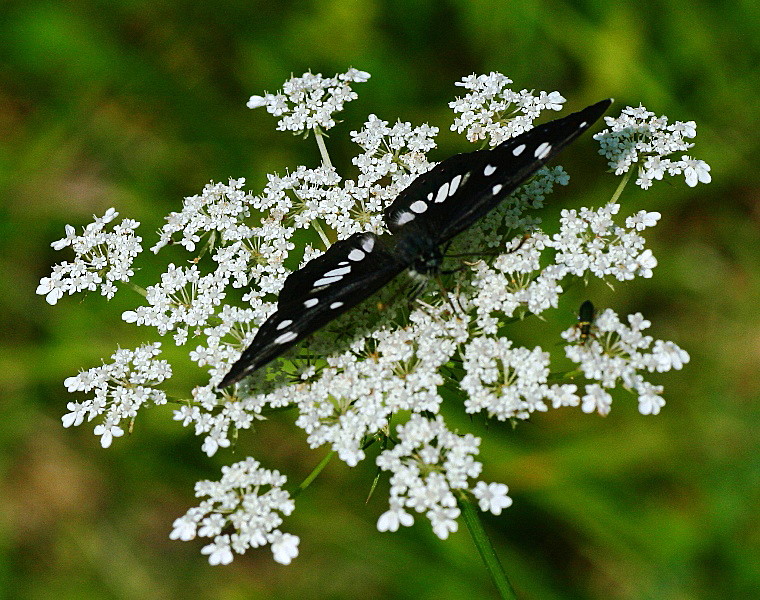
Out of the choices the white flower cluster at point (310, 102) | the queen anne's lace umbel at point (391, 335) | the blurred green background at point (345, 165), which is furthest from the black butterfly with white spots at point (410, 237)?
the blurred green background at point (345, 165)

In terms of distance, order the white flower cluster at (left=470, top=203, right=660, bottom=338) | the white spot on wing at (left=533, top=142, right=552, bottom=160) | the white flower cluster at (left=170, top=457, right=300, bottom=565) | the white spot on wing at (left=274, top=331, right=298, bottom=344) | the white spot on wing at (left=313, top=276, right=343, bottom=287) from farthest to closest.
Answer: the white flower cluster at (left=470, top=203, right=660, bottom=338)
the white spot on wing at (left=313, top=276, right=343, bottom=287)
the white flower cluster at (left=170, top=457, right=300, bottom=565)
the white spot on wing at (left=533, top=142, right=552, bottom=160)
the white spot on wing at (left=274, top=331, right=298, bottom=344)

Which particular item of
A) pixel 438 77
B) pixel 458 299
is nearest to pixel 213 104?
pixel 438 77

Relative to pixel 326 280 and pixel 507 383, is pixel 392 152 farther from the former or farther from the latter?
pixel 507 383

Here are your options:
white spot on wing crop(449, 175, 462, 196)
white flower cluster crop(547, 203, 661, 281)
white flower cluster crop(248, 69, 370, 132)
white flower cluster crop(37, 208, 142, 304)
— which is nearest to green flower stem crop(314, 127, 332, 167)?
white flower cluster crop(248, 69, 370, 132)

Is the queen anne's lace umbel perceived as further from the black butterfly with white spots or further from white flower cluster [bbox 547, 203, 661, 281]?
the black butterfly with white spots

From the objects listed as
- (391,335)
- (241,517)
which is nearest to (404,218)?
(391,335)

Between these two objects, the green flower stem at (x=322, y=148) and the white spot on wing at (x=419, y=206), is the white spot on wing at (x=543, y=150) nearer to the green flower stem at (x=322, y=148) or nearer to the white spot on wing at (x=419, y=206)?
the white spot on wing at (x=419, y=206)
